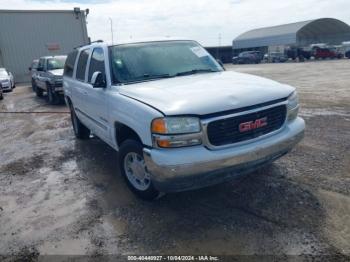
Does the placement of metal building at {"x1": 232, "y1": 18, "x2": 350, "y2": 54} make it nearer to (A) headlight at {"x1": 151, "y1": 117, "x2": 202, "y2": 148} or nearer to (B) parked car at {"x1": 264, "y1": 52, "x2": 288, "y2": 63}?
(B) parked car at {"x1": 264, "y1": 52, "x2": 288, "y2": 63}

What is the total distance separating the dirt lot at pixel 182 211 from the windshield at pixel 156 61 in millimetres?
1519

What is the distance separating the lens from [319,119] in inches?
296

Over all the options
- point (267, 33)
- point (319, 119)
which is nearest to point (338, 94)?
point (319, 119)

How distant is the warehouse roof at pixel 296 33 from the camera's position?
50.4 metres

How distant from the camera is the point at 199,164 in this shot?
317 centimetres

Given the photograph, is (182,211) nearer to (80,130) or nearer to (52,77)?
(80,130)

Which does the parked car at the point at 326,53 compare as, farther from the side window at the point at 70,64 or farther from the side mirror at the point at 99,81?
the side mirror at the point at 99,81

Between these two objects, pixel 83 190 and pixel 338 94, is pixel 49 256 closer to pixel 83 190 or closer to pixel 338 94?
pixel 83 190

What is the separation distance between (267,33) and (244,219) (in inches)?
2263

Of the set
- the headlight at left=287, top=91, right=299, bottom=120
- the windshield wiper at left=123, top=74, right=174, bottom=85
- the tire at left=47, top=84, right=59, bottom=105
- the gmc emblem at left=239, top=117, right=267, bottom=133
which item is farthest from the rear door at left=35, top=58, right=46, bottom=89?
the gmc emblem at left=239, top=117, right=267, bottom=133

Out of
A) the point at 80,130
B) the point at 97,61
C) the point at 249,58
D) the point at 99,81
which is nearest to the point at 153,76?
the point at 99,81

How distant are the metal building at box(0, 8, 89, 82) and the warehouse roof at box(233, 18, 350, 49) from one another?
35.0 metres

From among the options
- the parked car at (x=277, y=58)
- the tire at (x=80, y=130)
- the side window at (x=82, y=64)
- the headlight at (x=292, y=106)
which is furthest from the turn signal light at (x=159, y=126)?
the parked car at (x=277, y=58)

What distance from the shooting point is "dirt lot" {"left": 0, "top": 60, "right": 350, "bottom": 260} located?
3107 millimetres
